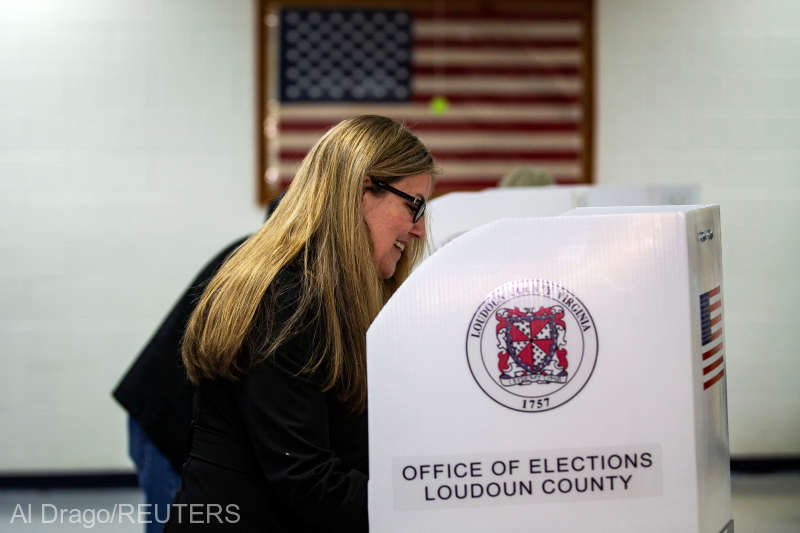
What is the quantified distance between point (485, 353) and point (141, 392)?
135cm

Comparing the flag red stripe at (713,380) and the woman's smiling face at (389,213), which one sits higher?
the woman's smiling face at (389,213)

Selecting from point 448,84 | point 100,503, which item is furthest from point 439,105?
point 100,503

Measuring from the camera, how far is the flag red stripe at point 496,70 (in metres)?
4.45

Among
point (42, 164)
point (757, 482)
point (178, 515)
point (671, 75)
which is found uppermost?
point (671, 75)

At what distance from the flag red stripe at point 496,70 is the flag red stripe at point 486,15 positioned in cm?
23

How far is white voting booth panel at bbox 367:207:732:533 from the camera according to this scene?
3.16ft

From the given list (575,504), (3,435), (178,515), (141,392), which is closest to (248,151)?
(3,435)

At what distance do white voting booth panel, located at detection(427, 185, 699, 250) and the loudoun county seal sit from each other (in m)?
0.77

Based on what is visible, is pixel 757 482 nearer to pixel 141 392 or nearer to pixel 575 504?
pixel 141 392

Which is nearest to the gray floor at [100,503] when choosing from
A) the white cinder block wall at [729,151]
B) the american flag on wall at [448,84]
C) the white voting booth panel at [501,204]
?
the white cinder block wall at [729,151]

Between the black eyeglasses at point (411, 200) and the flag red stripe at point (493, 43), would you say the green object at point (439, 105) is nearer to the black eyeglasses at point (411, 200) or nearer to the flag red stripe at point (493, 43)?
Result: the flag red stripe at point (493, 43)

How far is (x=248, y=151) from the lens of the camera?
4410 mm

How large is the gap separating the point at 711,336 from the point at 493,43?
144 inches

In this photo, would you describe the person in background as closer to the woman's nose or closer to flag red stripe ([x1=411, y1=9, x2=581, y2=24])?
the woman's nose
